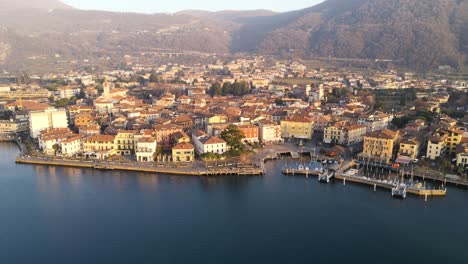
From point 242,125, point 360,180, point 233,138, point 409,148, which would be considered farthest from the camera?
point 242,125

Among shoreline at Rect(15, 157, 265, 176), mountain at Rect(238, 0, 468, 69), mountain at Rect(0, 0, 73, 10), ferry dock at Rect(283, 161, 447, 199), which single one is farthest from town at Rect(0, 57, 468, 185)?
mountain at Rect(0, 0, 73, 10)

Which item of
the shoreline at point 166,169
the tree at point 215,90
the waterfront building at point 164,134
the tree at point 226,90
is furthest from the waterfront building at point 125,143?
the tree at point 226,90

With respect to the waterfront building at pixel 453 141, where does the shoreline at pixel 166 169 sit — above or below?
below

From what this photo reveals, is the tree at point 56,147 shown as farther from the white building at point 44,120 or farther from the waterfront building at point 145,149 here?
the waterfront building at point 145,149

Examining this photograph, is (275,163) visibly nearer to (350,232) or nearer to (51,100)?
(350,232)

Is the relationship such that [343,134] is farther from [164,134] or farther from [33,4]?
[33,4]

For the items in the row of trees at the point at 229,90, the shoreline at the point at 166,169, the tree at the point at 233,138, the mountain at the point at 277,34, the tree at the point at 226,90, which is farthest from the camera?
the mountain at the point at 277,34

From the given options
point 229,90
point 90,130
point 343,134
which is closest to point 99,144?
point 90,130
